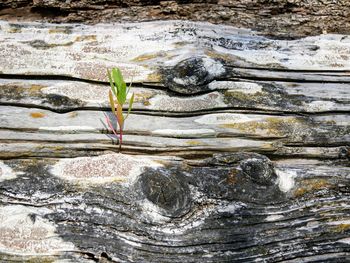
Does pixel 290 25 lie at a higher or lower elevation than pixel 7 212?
higher

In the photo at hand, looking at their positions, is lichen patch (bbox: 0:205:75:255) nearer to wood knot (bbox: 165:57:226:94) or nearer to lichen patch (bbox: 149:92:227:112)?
lichen patch (bbox: 149:92:227:112)

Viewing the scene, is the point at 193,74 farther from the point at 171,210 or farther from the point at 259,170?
the point at 171,210

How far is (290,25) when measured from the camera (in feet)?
12.9

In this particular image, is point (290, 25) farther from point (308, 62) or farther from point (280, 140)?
point (280, 140)

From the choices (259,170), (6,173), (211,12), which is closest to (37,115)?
(6,173)

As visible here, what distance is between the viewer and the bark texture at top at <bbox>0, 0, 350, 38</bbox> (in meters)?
3.92

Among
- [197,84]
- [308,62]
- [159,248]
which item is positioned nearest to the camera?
[159,248]

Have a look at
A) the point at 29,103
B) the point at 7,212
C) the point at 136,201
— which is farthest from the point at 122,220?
the point at 29,103

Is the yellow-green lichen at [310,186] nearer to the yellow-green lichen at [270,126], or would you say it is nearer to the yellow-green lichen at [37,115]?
the yellow-green lichen at [270,126]

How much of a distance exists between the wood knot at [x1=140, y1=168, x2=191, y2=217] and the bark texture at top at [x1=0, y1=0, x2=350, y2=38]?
1.52 m

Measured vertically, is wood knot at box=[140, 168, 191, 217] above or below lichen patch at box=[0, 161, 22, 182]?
below

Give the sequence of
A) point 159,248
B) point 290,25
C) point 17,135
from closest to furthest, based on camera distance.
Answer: point 159,248
point 17,135
point 290,25

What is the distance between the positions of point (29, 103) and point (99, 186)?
0.77 meters

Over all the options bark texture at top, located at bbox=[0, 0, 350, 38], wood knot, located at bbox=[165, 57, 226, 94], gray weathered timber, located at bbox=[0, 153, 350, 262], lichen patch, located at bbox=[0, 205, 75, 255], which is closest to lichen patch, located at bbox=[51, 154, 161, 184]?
gray weathered timber, located at bbox=[0, 153, 350, 262]
